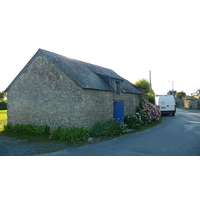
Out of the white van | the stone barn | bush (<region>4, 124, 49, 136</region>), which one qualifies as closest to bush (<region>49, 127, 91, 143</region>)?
the stone barn

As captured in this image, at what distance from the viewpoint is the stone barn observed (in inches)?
456

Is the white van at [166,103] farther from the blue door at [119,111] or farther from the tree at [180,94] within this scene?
the tree at [180,94]

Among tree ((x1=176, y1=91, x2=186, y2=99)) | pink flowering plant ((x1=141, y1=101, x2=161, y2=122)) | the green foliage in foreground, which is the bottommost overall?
the green foliage in foreground

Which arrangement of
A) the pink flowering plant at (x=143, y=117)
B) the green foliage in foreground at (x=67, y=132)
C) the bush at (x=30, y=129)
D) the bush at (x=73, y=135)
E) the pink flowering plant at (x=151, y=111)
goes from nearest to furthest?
the bush at (x=73, y=135), the green foliage in foreground at (x=67, y=132), the bush at (x=30, y=129), the pink flowering plant at (x=143, y=117), the pink flowering plant at (x=151, y=111)

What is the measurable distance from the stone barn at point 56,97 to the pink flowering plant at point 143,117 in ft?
3.61

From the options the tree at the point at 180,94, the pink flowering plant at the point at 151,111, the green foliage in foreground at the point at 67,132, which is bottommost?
the green foliage in foreground at the point at 67,132

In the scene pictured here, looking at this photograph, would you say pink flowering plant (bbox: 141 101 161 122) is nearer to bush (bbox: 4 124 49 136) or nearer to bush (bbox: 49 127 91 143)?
bush (bbox: 49 127 91 143)

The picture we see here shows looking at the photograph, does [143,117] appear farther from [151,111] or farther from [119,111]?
[119,111]

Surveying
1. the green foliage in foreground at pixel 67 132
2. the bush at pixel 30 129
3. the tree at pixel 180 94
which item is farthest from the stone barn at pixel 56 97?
the tree at pixel 180 94

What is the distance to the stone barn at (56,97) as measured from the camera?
11.6m

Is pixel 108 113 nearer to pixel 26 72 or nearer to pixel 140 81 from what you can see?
pixel 26 72

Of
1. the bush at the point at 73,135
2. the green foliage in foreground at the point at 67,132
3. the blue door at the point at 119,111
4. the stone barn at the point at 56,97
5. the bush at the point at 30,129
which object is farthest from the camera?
the blue door at the point at 119,111

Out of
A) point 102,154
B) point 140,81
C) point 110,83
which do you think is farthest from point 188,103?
point 102,154

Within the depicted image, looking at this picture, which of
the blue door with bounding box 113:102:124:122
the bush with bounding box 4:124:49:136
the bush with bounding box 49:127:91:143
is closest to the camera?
the bush with bounding box 49:127:91:143
